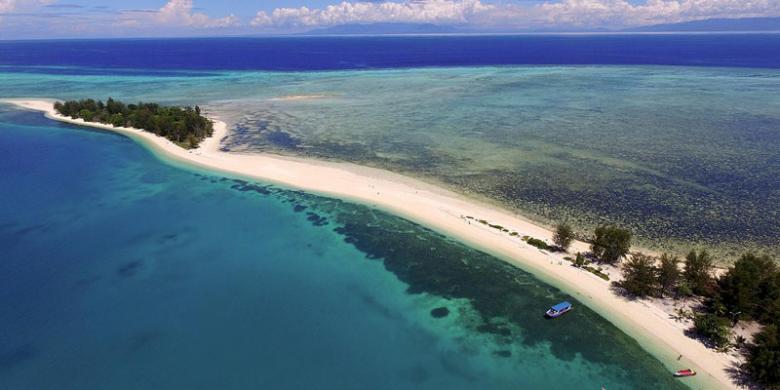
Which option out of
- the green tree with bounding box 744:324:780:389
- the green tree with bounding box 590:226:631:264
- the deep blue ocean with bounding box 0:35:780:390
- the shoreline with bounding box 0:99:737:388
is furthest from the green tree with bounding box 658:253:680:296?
the green tree with bounding box 744:324:780:389

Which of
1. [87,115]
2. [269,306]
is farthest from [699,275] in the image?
[87,115]

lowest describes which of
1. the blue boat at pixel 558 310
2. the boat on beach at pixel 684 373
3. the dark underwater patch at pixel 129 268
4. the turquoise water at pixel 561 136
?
the boat on beach at pixel 684 373

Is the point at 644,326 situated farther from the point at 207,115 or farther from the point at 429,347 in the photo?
the point at 207,115

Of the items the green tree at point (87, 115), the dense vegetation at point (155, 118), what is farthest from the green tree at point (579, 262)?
the green tree at point (87, 115)

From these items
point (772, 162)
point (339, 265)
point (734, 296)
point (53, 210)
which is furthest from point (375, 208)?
point (772, 162)

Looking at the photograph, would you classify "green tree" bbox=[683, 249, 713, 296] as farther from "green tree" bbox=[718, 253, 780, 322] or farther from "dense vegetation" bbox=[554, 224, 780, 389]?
"green tree" bbox=[718, 253, 780, 322]

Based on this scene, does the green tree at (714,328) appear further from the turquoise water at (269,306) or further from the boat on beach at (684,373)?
the turquoise water at (269,306)
